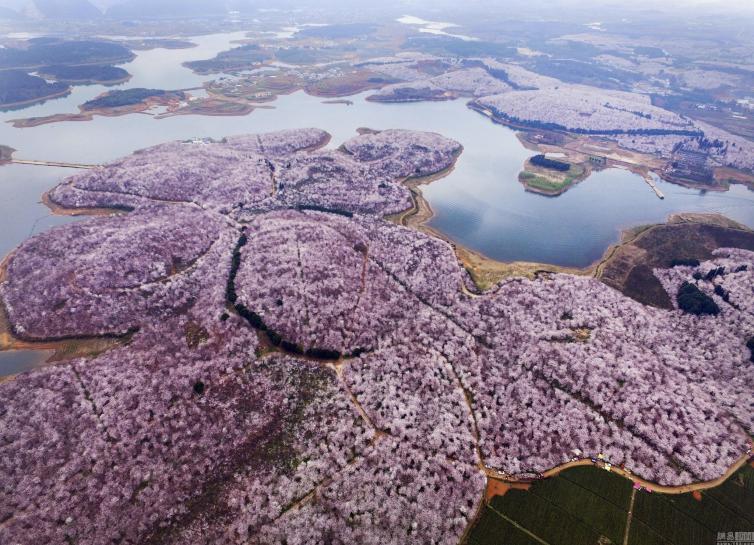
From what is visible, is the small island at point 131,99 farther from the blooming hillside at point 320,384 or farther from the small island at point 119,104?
the blooming hillside at point 320,384

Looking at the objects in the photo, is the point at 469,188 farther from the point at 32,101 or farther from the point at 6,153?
the point at 32,101

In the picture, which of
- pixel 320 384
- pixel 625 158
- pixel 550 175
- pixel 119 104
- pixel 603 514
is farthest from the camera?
pixel 119 104

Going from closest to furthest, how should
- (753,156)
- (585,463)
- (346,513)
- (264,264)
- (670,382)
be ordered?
(346,513)
(585,463)
(670,382)
(264,264)
(753,156)

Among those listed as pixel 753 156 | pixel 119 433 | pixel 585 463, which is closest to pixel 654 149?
pixel 753 156

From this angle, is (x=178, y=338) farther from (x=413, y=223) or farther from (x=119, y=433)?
(x=413, y=223)

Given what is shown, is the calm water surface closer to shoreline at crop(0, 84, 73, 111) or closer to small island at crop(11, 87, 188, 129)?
small island at crop(11, 87, 188, 129)

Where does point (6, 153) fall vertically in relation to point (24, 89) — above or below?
below

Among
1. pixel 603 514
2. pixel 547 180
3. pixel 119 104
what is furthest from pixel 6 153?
pixel 603 514

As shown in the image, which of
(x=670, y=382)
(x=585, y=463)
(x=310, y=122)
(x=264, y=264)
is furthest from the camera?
(x=310, y=122)
